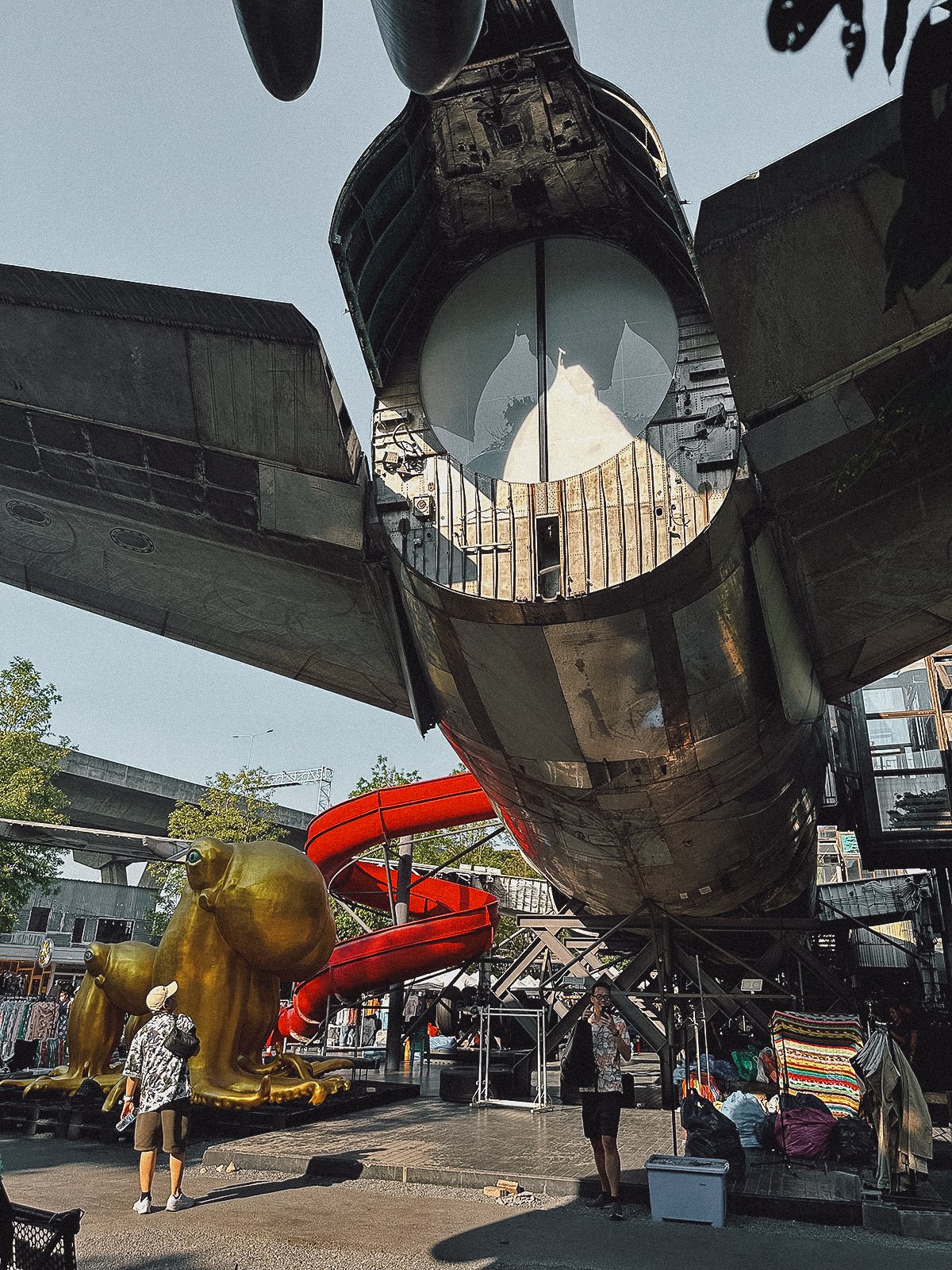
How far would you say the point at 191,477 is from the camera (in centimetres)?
713

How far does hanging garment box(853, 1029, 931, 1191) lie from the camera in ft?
21.6

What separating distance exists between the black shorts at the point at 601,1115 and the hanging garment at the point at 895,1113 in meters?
1.94

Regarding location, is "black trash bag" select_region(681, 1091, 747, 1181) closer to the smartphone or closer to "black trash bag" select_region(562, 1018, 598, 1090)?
"black trash bag" select_region(562, 1018, 598, 1090)

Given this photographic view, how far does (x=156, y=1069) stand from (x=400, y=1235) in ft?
6.94

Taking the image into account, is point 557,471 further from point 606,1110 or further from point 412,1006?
point 412,1006

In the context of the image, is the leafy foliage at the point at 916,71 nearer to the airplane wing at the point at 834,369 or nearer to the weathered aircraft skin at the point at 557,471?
the airplane wing at the point at 834,369

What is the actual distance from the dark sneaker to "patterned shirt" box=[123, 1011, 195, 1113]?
2994mm

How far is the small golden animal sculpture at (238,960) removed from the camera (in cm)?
957

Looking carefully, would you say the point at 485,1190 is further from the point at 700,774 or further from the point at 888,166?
the point at 888,166

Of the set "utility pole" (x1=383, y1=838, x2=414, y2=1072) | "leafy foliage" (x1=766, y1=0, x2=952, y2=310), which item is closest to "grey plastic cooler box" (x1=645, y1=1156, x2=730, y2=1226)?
"leafy foliage" (x1=766, y1=0, x2=952, y2=310)

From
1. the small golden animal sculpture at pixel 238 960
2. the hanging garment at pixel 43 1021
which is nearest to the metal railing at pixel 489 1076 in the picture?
the small golden animal sculpture at pixel 238 960

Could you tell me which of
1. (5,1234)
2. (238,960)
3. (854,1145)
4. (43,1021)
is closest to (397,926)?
(43,1021)

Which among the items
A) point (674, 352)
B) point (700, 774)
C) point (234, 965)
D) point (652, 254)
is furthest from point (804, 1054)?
point (652, 254)

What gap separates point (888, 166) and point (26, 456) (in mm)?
7082
